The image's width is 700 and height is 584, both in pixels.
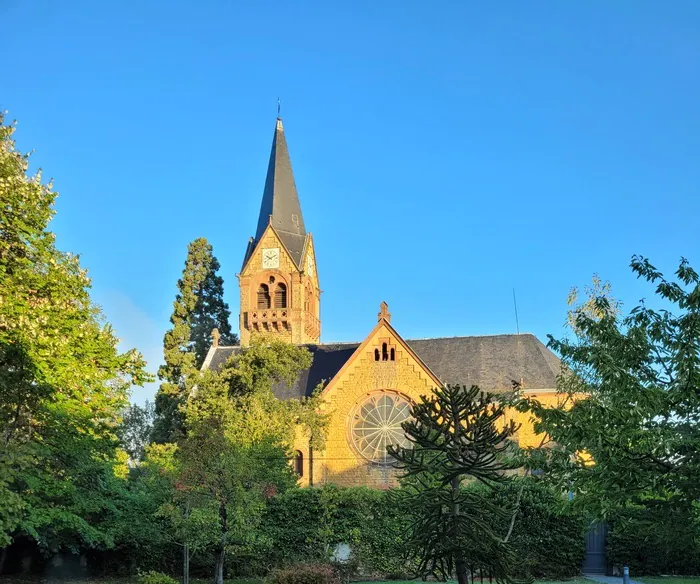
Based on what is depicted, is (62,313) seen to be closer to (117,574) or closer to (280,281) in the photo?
(117,574)

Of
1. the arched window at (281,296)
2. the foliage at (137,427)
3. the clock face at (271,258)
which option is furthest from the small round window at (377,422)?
the foliage at (137,427)

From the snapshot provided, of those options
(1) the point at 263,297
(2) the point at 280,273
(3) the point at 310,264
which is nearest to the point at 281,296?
(1) the point at 263,297

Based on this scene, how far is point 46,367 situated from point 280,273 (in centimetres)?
3905

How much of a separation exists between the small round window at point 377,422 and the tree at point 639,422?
88.3ft

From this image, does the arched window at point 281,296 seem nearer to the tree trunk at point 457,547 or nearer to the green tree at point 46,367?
the green tree at point 46,367

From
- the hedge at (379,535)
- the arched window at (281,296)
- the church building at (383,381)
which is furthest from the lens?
the arched window at (281,296)

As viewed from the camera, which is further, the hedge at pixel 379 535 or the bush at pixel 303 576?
the hedge at pixel 379 535

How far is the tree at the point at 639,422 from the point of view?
399 inches

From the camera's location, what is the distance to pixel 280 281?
187 feet

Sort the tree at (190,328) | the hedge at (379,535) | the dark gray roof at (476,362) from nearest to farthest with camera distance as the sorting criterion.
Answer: the hedge at (379,535) < the dark gray roof at (476,362) < the tree at (190,328)

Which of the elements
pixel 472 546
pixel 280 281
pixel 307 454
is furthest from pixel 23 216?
pixel 280 281

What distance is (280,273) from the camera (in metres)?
57.1

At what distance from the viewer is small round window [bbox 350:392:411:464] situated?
38.8 m

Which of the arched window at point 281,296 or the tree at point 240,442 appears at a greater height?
the arched window at point 281,296
